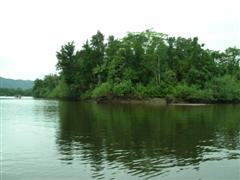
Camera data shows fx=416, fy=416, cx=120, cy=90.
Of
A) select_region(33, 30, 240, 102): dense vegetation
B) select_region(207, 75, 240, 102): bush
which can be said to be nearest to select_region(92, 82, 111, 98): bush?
select_region(33, 30, 240, 102): dense vegetation

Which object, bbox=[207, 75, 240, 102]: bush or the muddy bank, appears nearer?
the muddy bank

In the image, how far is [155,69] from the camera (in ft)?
348

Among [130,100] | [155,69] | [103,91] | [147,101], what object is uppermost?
[155,69]

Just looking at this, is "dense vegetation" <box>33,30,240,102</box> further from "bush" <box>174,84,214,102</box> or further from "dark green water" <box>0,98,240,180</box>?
"dark green water" <box>0,98,240,180</box>

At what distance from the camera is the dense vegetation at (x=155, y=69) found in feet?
336

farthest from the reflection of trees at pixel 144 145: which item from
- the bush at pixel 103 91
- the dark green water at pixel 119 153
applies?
the bush at pixel 103 91

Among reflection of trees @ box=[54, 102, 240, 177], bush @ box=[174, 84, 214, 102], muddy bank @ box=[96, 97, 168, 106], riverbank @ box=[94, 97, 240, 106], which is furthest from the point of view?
bush @ box=[174, 84, 214, 102]

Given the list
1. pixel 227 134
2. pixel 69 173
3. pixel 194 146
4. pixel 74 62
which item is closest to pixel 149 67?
pixel 74 62

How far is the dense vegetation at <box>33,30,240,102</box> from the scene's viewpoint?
102500 millimetres

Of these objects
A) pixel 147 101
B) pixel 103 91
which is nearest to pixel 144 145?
pixel 147 101

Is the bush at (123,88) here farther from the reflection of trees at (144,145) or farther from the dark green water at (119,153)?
the dark green water at (119,153)

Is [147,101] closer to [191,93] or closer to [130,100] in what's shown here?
[130,100]

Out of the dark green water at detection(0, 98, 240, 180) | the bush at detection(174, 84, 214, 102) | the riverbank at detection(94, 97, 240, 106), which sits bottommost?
the dark green water at detection(0, 98, 240, 180)

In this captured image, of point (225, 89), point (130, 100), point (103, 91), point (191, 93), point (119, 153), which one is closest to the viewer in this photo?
point (119, 153)
